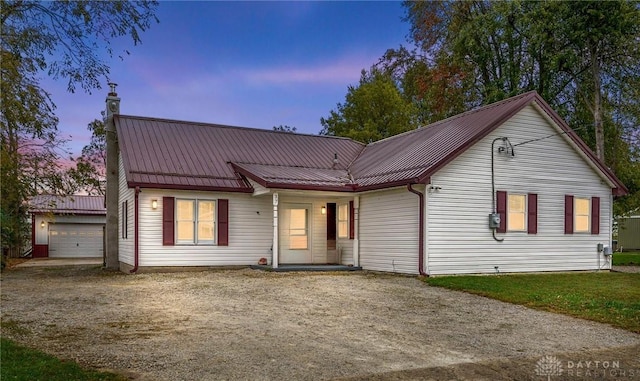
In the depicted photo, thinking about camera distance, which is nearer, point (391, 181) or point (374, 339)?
point (374, 339)

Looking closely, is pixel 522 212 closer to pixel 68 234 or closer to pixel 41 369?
pixel 41 369

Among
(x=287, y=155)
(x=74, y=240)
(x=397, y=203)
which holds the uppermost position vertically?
(x=287, y=155)

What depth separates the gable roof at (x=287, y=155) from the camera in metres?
14.8

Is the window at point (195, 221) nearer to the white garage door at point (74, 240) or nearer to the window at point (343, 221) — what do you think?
the window at point (343, 221)

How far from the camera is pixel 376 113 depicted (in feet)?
119

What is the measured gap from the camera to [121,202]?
57.5ft

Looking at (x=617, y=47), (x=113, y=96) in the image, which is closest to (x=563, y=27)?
(x=617, y=47)

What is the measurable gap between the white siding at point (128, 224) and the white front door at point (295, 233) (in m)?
4.50

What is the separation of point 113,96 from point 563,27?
17951 mm

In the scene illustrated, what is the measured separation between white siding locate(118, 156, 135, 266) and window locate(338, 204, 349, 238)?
253 inches

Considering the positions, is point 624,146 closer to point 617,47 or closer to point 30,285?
point 617,47

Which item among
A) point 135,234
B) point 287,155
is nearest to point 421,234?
point 287,155

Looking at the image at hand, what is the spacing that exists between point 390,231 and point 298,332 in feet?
26.2

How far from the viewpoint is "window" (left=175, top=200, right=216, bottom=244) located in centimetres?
1531
